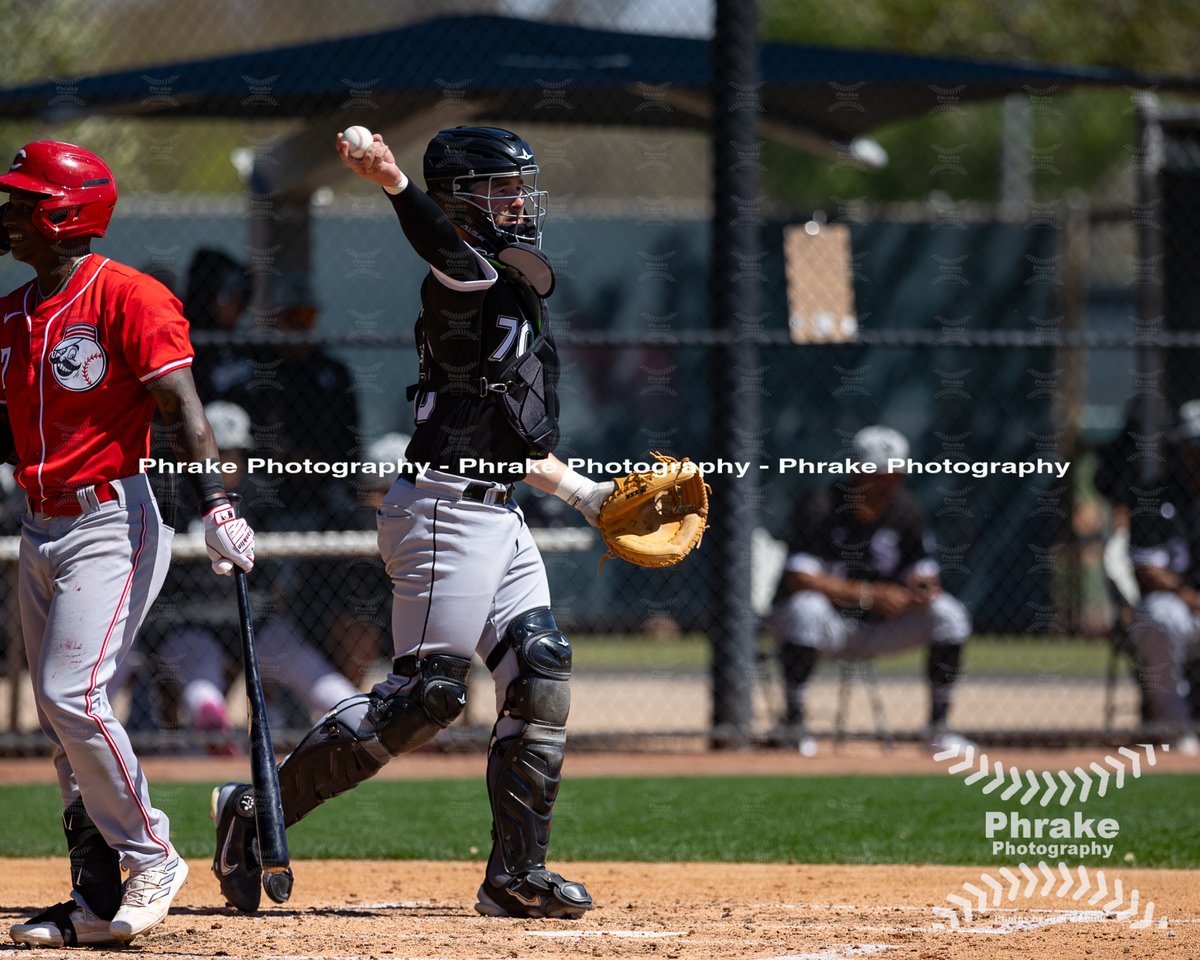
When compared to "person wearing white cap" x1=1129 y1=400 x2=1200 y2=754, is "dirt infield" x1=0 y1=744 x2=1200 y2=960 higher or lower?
lower

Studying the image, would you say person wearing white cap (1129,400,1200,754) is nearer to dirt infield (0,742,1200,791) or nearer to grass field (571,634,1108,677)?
dirt infield (0,742,1200,791)

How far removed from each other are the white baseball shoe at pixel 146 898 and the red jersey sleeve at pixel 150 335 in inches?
42.6

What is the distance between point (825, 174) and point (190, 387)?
17181mm

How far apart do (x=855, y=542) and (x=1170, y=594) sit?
139cm

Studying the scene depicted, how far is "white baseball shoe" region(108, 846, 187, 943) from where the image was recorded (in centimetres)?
365

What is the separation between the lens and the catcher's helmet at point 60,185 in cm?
370

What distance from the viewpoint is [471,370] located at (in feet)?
13.2

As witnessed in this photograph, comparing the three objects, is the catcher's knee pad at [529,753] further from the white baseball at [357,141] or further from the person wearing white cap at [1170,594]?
the person wearing white cap at [1170,594]

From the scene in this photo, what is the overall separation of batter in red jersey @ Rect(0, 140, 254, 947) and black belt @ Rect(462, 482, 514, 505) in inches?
20.9

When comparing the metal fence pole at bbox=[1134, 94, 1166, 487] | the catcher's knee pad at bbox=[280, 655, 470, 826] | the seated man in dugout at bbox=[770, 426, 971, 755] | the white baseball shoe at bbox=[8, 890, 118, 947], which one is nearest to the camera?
the white baseball shoe at bbox=[8, 890, 118, 947]

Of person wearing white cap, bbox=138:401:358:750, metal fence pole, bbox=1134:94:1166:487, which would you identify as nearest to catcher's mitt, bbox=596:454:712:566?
person wearing white cap, bbox=138:401:358:750

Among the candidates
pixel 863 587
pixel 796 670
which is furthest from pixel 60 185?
pixel 863 587

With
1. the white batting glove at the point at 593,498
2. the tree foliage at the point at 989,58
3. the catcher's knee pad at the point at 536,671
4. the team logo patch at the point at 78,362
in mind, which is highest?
the tree foliage at the point at 989,58

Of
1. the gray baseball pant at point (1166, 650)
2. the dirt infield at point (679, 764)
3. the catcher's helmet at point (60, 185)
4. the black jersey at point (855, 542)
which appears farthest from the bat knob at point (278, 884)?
the gray baseball pant at point (1166, 650)
